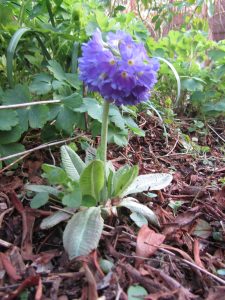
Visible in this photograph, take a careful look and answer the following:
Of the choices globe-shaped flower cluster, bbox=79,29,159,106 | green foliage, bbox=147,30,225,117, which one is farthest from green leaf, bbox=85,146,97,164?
green foliage, bbox=147,30,225,117

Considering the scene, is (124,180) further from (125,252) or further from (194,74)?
(194,74)

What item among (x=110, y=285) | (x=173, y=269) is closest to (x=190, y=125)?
(x=173, y=269)

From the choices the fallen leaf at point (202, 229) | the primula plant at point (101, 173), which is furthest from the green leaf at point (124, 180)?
the fallen leaf at point (202, 229)

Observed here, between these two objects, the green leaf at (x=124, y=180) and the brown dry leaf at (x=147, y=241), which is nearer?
the brown dry leaf at (x=147, y=241)

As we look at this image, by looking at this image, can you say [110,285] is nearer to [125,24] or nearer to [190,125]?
[125,24]

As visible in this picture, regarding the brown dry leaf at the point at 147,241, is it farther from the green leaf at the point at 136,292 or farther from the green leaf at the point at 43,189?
the green leaf at the point at 43,189

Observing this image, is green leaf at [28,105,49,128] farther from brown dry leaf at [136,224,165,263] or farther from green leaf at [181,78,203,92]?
green leaf at [181,78,203,92]
